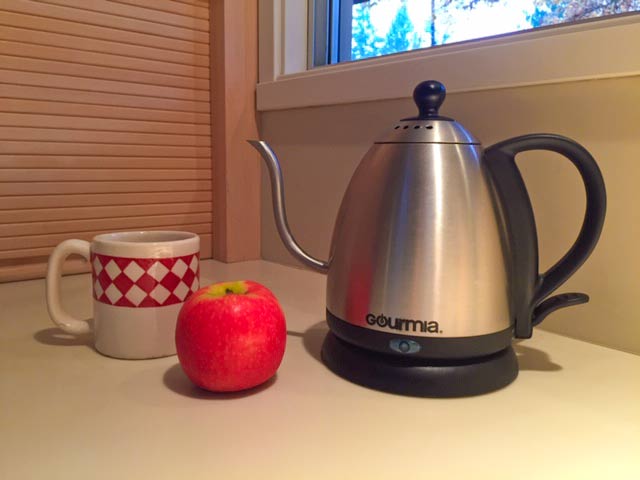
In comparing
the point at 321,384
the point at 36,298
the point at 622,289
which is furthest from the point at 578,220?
the point at 36,298

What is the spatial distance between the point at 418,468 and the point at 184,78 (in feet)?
2.52

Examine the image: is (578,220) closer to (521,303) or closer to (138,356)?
(521,303)

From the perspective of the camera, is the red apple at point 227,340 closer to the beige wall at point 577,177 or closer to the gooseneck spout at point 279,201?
the gooseneck spout at point 279,201

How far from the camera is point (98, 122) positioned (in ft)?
2.82

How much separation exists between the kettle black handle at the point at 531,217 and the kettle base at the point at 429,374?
0.14 feet

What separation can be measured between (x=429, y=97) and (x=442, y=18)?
41cm

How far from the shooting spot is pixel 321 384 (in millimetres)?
496

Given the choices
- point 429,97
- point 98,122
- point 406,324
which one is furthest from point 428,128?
point 98,122

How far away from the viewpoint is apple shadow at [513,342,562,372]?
1.78 feet

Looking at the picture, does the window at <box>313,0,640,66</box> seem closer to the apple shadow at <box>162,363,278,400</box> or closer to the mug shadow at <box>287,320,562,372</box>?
the mug shadow at <box>287,320,562,372</box>

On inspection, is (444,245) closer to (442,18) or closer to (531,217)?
(531,217)

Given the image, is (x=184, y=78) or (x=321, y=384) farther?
(x=184, y=78)

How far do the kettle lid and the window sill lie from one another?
176mm

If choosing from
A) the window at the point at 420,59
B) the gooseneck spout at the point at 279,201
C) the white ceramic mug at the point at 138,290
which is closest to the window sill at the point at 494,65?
the window at the point at 420,59
